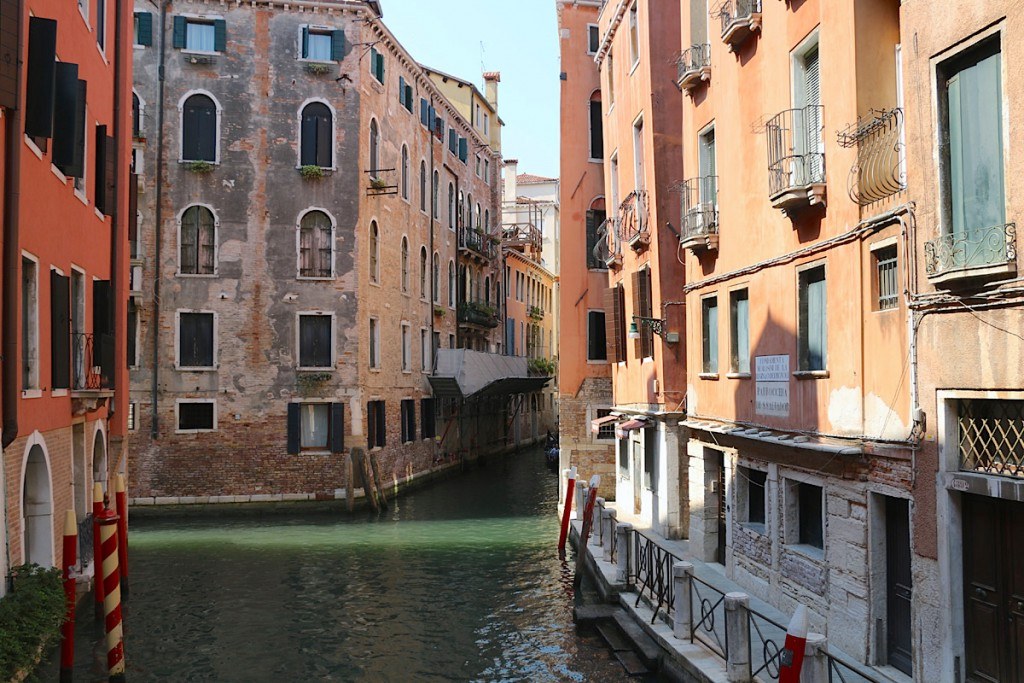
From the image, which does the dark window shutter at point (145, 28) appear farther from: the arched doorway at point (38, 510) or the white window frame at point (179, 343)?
the arched doorway at point (38, 510)

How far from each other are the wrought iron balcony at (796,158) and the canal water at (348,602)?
213 inches

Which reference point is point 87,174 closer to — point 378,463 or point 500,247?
point 378,463

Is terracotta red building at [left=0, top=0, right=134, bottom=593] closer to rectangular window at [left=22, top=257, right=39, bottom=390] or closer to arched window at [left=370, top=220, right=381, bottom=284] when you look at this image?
rectangular window at [left=22, top=257, right=39, bottom=390]

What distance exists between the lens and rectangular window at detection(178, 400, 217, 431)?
24250mm

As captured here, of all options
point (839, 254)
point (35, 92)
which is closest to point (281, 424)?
point (35, 92)

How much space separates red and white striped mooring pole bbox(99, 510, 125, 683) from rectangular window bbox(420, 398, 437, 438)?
20.8 meters

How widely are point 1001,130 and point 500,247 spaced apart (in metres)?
37.5

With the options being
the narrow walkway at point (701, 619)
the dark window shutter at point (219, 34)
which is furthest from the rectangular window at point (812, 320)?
the dark window shutter at point (219, 34)

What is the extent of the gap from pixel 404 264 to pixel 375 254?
3.02m

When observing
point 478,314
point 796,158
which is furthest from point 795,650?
point 478,314

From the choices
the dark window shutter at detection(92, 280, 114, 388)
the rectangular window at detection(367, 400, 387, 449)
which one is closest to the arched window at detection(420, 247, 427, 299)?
the rectangular window at detection(367, 400, 387, 449)

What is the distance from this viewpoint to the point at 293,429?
80.7 ft

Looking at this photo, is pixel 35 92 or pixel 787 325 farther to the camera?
pixel 787 325

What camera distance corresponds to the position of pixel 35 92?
1012 centimetres
